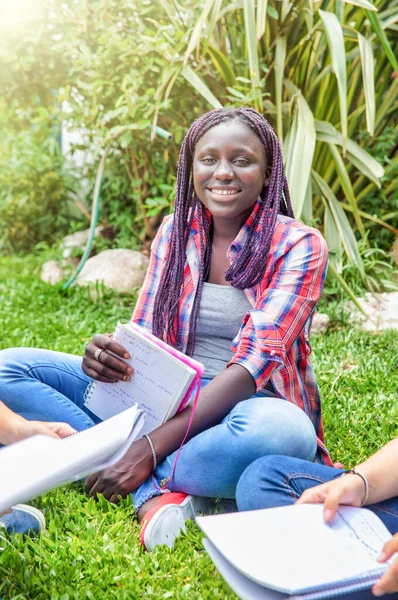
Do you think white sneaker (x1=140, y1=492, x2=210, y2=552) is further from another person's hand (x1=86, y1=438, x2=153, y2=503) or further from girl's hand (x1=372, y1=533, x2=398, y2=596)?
girl's hand (x1=372, y1=533, x2=398, y2=596)

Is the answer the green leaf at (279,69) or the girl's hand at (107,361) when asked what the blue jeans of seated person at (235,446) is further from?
the green leaf at (279,69)

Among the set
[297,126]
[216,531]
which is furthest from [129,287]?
[216,531]

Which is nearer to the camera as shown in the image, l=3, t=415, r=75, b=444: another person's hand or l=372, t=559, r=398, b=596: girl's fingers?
l=372, t=559, r=398, b=596: girl's fingers

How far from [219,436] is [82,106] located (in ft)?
10.9

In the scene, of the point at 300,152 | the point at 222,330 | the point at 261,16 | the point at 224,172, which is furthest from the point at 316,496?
the point at 261,16

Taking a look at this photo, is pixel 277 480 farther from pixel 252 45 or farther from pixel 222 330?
pixel 252 45

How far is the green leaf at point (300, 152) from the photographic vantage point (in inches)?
143

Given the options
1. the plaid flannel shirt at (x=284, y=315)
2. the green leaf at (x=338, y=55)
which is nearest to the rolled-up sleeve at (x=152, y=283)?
the plaid flannel shirt at (x=284, y=315)

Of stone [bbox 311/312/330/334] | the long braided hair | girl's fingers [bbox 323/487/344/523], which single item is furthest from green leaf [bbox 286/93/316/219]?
girl's fingers [bbox 323/487/344/523]

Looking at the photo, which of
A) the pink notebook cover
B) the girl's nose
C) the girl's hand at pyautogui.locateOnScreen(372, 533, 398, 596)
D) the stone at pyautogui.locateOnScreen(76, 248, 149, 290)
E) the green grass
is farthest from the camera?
the stone at pyautogui.locateOnScreen(76, 248, 149, 290)

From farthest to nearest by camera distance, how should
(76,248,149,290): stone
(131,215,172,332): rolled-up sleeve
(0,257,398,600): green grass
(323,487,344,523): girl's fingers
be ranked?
1. (76,248,149,290): stone
2. (131,215,172,332): rolled-up sleeve
3. (0,257,398,600): green grass
4. (323,487,344,523): girl's fingers

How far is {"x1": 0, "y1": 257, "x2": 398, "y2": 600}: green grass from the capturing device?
1.72 meters

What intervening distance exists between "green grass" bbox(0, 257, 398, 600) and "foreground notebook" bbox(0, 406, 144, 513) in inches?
14.1

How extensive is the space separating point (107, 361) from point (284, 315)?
1.69ft
